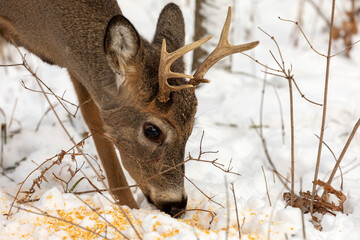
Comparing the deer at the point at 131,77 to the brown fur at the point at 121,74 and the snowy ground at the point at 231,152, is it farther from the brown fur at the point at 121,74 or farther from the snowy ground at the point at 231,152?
the snowy ground at the point at 231,152

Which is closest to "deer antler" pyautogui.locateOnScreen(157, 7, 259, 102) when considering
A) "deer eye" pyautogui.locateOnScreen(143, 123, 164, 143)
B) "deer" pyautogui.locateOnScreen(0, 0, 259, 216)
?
"deer" pyautogui.locateOnScreen(0, 0, 259, 216)

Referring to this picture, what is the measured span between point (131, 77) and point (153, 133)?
1.44 feet

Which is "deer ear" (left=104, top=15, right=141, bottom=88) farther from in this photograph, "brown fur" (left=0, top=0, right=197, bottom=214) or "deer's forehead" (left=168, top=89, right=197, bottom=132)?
"deer's forehead" (left=168, top=89, right=197, bottom=132)

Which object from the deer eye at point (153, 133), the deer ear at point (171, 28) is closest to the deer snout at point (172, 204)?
the deer eye at point (153, 133)

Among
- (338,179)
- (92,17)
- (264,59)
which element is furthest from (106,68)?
(264,59)

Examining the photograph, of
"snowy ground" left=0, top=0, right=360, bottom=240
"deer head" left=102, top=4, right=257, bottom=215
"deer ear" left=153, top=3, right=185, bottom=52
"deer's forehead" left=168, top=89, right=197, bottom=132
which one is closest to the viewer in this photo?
"snowy ground" left=0, top=0, right=360, bottom=240

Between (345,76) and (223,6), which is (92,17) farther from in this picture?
(345,76)

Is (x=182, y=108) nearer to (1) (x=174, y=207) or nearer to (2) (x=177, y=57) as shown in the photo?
(2) (x=177, y=57)

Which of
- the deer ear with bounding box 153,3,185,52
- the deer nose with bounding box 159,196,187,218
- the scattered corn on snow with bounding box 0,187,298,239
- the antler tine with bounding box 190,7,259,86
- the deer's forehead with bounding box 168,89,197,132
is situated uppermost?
the deer ear with bounding box 153,3,185,52

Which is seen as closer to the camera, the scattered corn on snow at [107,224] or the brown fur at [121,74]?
the scattered corn on snow at [107,224]

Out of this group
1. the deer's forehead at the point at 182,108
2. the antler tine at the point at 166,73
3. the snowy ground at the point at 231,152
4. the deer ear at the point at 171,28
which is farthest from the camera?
the deer ear at the point at 171,28

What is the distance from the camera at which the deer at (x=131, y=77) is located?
10.6 ft

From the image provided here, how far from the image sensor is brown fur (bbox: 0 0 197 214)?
3.37 metres

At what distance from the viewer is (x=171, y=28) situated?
4.04 m
